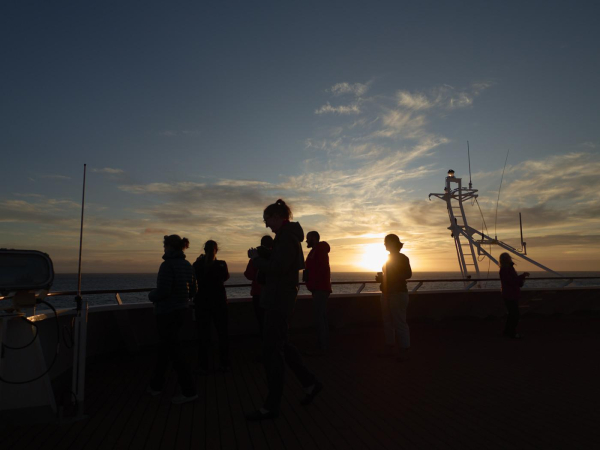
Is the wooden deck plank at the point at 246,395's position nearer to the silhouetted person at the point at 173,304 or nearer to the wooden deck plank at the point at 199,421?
the wooden deck plank at the point at 199,421

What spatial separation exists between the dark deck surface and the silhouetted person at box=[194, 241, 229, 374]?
1.34 feet

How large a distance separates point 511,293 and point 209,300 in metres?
5.90

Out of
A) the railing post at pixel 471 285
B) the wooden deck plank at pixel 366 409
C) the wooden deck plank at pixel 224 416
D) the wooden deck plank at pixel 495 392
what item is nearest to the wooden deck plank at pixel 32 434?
Result: the wooden deck plank at pixel 224 416

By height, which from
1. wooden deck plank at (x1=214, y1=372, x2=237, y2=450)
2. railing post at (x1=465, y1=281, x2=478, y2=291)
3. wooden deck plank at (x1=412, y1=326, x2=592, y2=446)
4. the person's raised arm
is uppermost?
the person's raised arm

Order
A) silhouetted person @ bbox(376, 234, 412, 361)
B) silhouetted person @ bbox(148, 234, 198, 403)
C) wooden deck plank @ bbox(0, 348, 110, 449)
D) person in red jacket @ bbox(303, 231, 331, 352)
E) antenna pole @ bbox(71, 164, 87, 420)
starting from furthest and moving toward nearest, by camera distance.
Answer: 1. person in red jacket @ bbox(303, 231, 331, 352)
2. silhouetted person @ bbox(376, 234, 412, 361)
3. silhouetted person @ bbox(148, 234, 198, 403)
4. antenna pole @ bbox(71, 164, 87, 420)
5. wooden deck plank @ bbox(0, 348, 110, 449)

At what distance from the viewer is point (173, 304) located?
4.09m

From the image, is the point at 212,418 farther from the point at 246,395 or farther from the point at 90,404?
the point at 90,404

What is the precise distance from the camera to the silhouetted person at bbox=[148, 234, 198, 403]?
4.01 metres

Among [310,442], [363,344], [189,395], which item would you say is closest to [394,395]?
[310,442]

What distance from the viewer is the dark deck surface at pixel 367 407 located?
3.16 meters

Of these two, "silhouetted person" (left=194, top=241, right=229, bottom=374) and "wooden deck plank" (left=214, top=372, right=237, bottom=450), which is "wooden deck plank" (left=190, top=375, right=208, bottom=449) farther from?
"silhouetted person" (left=194, top=241, right=229, bottom=374)

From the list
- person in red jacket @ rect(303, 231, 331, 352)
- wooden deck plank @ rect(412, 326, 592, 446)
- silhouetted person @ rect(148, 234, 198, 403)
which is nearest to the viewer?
wooden deck plank @ rect(412, 326, 592, 446)

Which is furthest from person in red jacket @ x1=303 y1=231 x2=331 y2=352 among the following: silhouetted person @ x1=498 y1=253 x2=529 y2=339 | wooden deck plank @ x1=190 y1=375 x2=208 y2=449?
silhouetted person @ x1=498 y1=253 x2=529 y2=339

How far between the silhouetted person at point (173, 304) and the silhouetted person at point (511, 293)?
6.43 m
